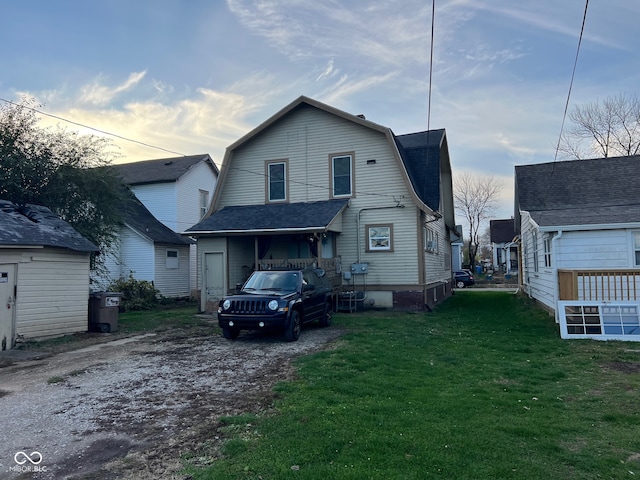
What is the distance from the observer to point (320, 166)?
17.7 meters

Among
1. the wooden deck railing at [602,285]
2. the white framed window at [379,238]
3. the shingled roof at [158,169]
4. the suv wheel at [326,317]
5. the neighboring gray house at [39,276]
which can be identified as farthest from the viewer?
the shingled roof at [158,169]

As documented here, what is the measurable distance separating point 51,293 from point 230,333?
16.8 ft

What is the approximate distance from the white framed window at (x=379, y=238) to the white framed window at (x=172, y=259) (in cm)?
1216

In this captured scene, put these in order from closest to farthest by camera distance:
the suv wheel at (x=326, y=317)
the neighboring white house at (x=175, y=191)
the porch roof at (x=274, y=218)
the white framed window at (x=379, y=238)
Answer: the suv wheel at (x=326, y=317) → the porch roof at (x=274, y=218) → the white framed window at (x=379, y=238) → the neighboring white house at (x=175, y=191)

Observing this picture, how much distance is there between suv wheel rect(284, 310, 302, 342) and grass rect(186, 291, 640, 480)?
152 cm

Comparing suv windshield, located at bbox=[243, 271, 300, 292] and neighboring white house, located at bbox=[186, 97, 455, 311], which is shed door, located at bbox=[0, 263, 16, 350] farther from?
neighboring white house, located at bbox=[186, 97, 455, 311]

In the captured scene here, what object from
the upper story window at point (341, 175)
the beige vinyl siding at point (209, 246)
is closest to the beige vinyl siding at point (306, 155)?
the upper story window at point (341, 175)

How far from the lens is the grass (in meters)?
3.78

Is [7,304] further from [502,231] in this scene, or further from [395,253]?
[502,231]

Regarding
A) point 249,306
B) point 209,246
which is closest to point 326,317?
point 249,306

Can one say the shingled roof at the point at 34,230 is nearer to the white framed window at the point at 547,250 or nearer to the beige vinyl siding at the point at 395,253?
the beige vinyl siding at the point at 395,253

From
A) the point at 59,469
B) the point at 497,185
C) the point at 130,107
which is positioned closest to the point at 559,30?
the point at 59,469

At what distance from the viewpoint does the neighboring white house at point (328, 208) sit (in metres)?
16.2

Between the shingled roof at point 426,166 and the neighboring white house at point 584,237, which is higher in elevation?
the shingled roof at point 426,166
